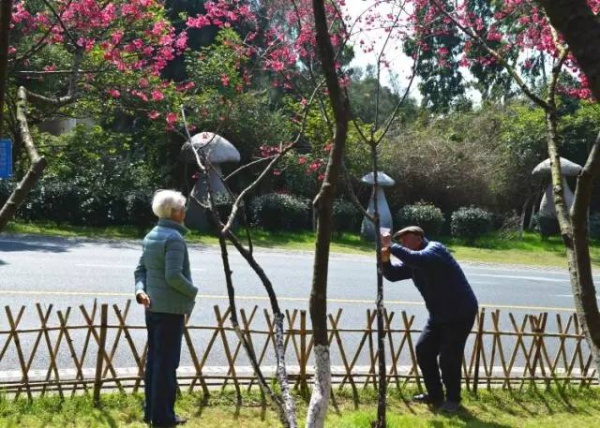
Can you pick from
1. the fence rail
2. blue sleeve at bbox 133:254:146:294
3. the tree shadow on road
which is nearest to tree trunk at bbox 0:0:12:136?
blue sleeve at bbox 133:254:146:294

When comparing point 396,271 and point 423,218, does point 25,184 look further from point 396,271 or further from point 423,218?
point 423,218

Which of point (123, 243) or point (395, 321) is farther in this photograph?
point (123, 243)

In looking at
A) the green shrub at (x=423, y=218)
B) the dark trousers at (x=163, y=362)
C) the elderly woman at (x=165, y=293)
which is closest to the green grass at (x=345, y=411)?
the dark trousers at (x=163, y=362)

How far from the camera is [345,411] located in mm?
6027

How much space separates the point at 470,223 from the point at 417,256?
18.2 m

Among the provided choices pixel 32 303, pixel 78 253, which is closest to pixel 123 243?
pixel 78 253

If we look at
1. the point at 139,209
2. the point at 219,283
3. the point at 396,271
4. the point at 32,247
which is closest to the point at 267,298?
the point at 219,283

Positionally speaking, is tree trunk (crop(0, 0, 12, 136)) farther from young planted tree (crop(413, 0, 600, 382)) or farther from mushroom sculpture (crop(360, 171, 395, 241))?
mushroom sculpture (crop(360, 171, 395, 241))

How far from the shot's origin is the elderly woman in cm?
509

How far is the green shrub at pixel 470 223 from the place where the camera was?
23578mm

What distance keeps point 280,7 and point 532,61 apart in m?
2.87

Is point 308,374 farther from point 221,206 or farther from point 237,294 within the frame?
point 221,206

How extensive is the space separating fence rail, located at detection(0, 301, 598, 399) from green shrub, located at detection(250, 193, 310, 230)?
13.4 metres

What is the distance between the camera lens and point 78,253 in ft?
50.2
